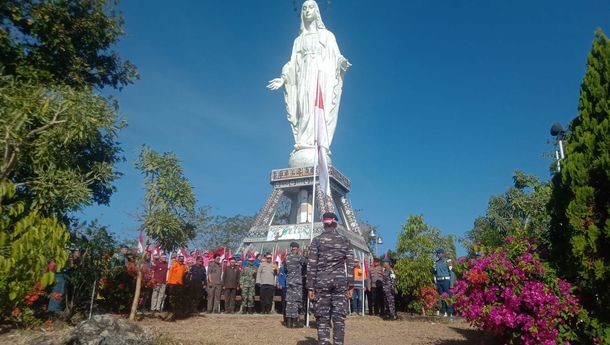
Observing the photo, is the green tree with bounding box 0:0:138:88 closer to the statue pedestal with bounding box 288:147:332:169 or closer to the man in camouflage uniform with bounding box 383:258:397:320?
the man in camouflage uniform with bounding box 383:258:397:320

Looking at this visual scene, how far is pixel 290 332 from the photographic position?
8859 mm

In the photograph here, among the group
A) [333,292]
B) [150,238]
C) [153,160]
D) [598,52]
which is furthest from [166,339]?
[598,52]

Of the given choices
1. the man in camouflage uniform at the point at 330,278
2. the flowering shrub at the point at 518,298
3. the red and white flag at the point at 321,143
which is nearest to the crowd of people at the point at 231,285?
the red and white flag at the point at 321,143

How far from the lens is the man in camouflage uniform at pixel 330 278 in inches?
249

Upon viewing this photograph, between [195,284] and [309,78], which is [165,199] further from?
[309,78]

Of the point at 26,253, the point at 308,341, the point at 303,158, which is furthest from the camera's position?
the point at 303,158

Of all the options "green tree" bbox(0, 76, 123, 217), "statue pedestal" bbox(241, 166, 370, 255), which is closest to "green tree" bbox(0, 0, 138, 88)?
"green tree" bbox(0, 76, 123, 217)

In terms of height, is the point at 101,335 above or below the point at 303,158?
below

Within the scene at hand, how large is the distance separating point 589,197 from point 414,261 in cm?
773

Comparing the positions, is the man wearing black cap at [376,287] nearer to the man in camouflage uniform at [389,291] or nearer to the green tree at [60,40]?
the man in camouflage uniform at [389,291]

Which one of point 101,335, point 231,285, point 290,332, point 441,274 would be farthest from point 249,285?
point 101,335

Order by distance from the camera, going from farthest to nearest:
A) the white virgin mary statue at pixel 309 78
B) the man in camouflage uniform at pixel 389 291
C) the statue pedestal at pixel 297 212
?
the statue pedestal at pixel 297 212
the white virgin mary statue at pixel 309 78
the man in camouflage uniform at pixel 389 291

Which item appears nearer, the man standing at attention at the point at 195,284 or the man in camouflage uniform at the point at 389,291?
the man in camouflage uniform at the point at 389,291

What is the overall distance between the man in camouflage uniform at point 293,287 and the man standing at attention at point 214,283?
402cm
